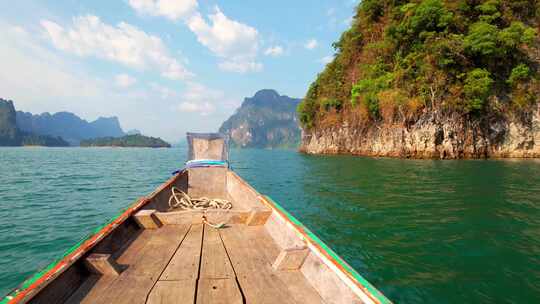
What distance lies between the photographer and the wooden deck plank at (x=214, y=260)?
2.95m

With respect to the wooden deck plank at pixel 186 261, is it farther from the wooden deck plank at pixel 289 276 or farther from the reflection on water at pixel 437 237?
the reflection on water at pixel 437 237

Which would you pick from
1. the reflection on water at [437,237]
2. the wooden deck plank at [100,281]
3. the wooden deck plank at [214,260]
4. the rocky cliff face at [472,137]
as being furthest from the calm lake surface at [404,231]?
the rocky cliff face at [472,137]

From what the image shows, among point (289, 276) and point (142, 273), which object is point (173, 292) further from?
point (289, 276)

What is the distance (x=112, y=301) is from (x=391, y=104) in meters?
36.7

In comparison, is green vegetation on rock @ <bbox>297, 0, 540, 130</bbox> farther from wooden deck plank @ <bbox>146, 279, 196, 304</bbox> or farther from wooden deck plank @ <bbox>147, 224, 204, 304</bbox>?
wooden deck plank @ <bbox>146, 279, 196, 304</bbox>

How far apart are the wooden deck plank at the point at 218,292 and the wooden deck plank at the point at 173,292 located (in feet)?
0.29

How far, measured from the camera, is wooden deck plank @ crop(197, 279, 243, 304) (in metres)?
2.44

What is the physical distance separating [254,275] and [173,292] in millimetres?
886

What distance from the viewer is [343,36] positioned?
5147 cm

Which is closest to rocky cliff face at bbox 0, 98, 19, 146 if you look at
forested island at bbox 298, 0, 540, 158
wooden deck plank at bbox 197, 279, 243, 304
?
forested island at bbox 298, 0, 540, 158

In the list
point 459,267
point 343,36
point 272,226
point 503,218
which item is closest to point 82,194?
point 272,226

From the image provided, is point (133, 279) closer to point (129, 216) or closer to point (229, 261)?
point (229, 261)

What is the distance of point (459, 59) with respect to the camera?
29234mm

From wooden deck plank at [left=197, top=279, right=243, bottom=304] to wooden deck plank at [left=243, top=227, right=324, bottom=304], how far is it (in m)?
0.54
